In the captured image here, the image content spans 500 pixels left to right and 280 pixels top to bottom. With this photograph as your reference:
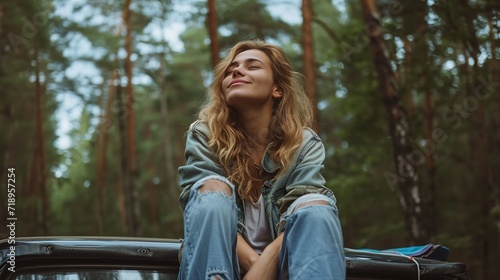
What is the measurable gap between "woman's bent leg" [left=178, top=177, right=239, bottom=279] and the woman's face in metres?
0.76

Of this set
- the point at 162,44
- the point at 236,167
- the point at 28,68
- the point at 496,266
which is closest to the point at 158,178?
the point at 162,44

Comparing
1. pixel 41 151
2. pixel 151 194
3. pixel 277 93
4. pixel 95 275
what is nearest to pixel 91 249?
pixel 95 275

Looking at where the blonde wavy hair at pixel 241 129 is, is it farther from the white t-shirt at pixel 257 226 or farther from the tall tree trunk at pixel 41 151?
the tall tree trunk at pixel 41 151

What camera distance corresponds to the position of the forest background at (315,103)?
1161 centimetres

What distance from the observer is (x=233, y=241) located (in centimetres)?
283

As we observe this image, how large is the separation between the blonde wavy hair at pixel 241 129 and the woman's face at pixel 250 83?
5cm

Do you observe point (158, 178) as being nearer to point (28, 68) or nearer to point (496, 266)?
point (28, 68)

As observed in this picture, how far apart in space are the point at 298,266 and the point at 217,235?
0.35m

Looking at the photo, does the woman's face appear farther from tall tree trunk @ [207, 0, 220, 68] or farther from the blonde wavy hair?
tall tree trunk @ [207, 0, 220, 68]

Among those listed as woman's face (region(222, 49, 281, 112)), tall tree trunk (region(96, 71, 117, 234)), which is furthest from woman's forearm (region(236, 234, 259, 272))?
tall tree trunk (region(96, 71, 117, 234))

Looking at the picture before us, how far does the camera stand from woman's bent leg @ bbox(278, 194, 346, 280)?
8.43 ft

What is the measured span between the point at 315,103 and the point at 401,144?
6.42 metres

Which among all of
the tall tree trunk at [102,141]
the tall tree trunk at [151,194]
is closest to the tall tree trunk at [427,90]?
the tall tree trunk at [102,141]

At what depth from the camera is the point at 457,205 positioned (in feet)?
77.0
